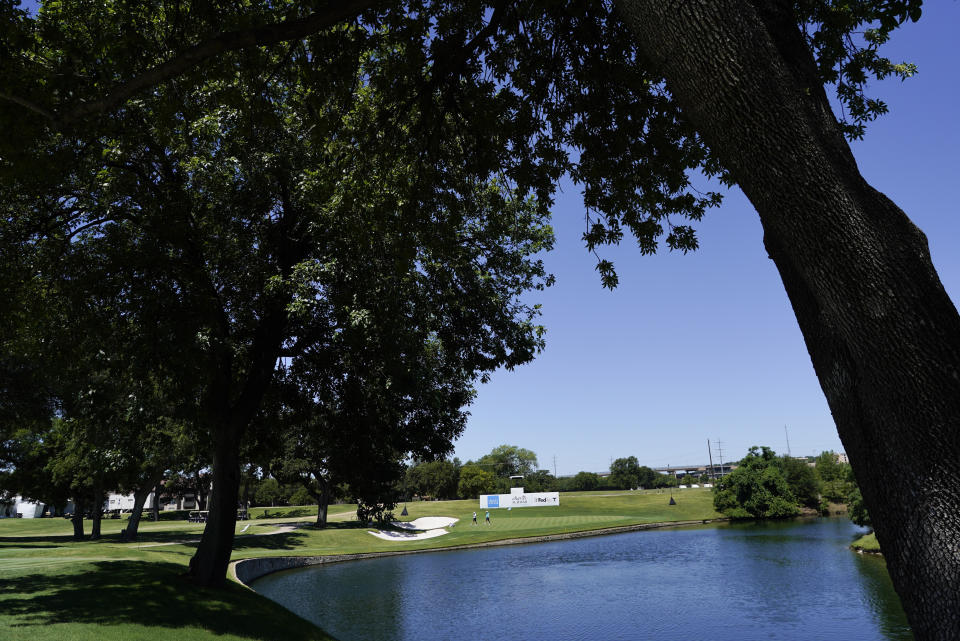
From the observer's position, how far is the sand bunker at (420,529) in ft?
161

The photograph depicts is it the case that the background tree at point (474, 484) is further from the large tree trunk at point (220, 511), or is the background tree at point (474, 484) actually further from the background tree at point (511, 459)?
the large tree trunk at point (220, 511)

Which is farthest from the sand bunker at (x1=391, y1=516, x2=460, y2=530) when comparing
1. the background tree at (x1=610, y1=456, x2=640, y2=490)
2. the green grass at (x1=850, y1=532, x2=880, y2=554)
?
the background tree at (x1=610, y1=456, x2=640, y2=490)

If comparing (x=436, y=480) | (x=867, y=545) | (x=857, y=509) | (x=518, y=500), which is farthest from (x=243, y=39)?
(x=436, y=480)

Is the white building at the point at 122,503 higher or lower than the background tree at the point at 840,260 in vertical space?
lower

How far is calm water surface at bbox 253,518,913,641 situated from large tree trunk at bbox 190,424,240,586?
5.25 m

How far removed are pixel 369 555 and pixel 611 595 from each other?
68.4 ft

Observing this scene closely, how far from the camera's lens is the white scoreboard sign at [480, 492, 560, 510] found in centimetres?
7638

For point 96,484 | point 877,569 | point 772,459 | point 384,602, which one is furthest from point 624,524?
point 96,484

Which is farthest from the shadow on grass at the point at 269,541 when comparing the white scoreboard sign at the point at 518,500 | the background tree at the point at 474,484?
the background tree at the point at 474,484

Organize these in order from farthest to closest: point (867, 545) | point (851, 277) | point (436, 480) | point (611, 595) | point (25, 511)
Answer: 1. point (436, 480)
2. point (25, 511)
3. point (867, 545)
4. point (611, 595)
5. point (851, 277)

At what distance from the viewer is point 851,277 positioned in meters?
2.86

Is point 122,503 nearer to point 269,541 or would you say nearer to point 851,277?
point 269,541

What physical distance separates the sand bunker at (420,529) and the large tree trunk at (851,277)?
48719 millimetres

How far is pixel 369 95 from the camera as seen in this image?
1011 cm
